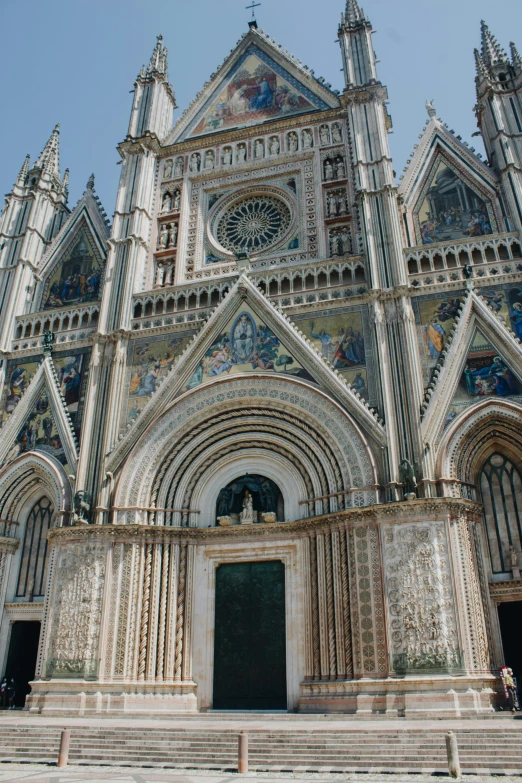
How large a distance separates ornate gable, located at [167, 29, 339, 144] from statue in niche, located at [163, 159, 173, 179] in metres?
A: 0.96

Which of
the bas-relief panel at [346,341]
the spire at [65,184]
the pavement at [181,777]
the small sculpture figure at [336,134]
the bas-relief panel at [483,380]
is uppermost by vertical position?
the spire at [65,184]

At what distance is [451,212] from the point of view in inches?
740

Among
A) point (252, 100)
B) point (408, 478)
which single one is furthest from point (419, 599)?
point (252, 100)

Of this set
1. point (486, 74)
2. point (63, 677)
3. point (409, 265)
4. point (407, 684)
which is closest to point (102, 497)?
point (63, 677)

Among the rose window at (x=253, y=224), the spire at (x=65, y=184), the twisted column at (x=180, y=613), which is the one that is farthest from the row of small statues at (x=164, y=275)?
the twisted column at (x=180, y=613)

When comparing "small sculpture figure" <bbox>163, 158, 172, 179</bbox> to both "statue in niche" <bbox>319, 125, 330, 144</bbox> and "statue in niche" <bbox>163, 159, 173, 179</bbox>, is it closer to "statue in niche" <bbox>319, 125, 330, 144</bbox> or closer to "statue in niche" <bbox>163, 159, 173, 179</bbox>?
"statue in niche" <bbox>163, 159, 173, 179</bbox>

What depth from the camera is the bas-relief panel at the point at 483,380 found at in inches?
603

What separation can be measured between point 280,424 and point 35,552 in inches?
302

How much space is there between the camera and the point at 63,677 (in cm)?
1523

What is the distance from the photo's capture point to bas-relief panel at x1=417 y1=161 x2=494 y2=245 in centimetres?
1833

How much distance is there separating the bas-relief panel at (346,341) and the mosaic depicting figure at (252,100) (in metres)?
9.03

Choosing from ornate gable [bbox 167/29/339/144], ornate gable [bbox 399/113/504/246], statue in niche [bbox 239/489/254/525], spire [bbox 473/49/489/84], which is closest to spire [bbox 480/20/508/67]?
spire [bbox 473/49/489/84]

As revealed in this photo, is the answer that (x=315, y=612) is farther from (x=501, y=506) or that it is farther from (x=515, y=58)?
(x=515, y=58)

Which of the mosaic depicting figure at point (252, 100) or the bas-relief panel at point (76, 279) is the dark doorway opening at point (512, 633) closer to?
the bas-relief panel at point (76, 279)
